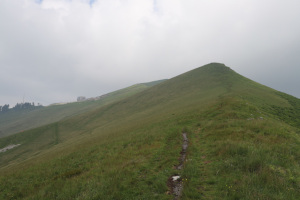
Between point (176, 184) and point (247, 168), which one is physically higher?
point (247, 168)

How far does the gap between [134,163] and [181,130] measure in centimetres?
1002

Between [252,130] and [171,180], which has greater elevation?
[252,130]

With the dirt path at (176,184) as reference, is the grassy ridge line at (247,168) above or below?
A: above

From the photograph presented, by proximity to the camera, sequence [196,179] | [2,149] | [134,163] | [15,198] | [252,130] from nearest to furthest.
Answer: [196,179]
[15,198]
[134,163]
[252,130]
[2,149]

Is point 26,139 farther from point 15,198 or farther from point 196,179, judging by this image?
point 196,179

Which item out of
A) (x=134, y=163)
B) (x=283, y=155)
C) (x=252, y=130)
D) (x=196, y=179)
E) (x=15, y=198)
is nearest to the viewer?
(x=196, y=179)

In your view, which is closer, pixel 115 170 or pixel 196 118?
pixel 115 170

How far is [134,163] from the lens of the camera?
1234 cm

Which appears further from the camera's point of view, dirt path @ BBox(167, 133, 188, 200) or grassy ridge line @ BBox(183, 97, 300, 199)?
dirt path @ BBox(167, 133, 188, 200)

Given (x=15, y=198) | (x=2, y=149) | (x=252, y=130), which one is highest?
(x=252, y=130)

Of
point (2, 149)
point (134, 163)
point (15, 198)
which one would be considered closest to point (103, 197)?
point (134, 163)

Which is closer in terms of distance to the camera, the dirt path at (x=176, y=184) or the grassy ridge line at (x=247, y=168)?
the grassy ridge line at (x=247, y=168)

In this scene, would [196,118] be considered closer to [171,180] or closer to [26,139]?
[171,180]

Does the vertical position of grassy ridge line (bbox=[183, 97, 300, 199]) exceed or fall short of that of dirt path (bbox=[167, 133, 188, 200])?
it exceeds it
